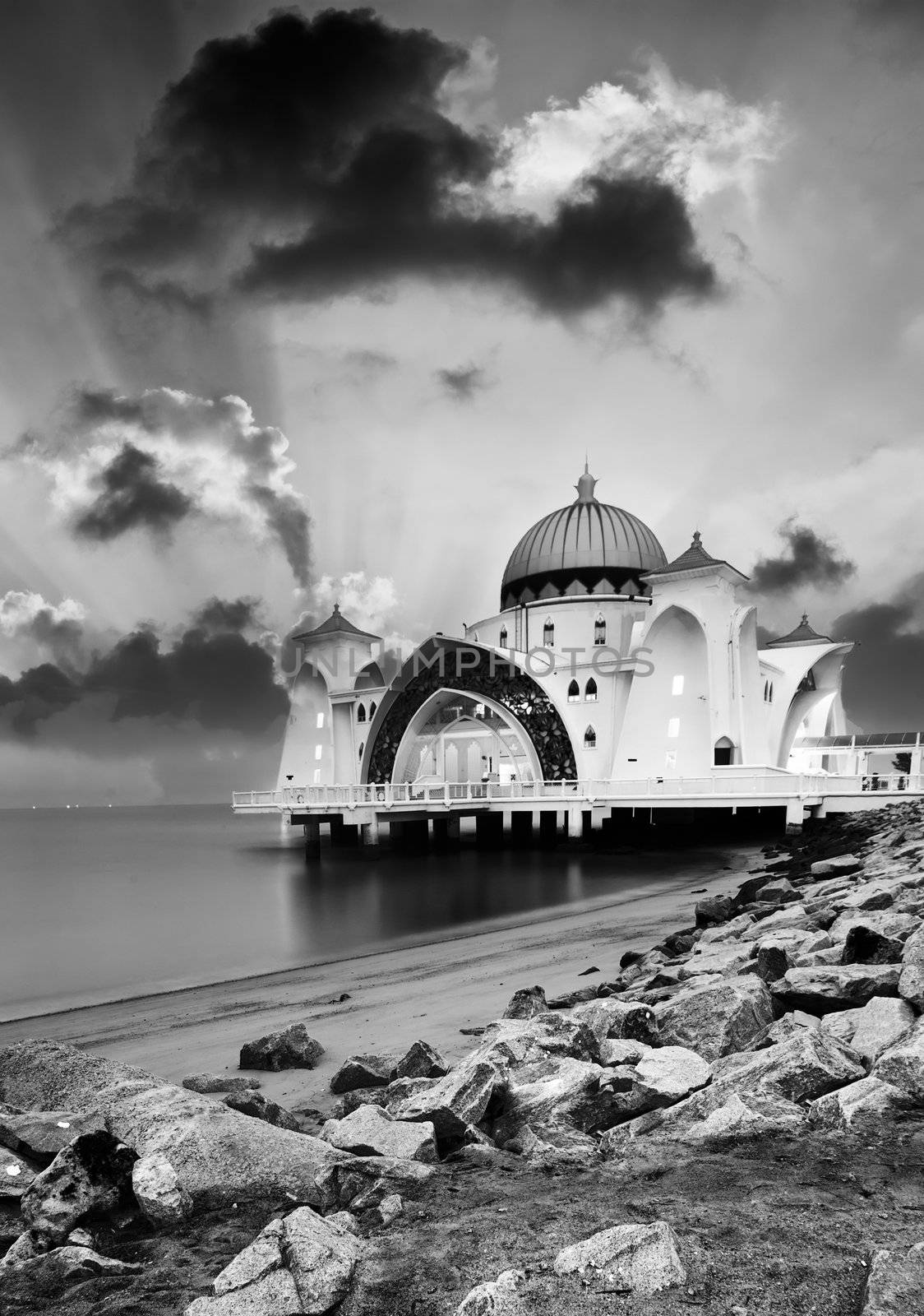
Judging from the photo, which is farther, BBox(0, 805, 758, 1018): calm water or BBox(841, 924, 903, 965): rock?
BBox(0, 805, 758, 1018): calm water

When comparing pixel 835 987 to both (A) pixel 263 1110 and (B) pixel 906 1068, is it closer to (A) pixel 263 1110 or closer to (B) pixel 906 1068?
(B) pixel 906 1068

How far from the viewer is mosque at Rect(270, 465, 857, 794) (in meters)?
29.8

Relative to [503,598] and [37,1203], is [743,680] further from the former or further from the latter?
[37,1203]

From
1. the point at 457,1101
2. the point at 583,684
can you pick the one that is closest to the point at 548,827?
the point at 583,684

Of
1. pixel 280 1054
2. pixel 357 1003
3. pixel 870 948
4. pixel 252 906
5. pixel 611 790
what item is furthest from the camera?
pixel 611 790

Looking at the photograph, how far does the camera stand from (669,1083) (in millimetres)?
3945

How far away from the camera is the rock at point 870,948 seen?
5695mm

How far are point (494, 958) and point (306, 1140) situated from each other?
7.68m

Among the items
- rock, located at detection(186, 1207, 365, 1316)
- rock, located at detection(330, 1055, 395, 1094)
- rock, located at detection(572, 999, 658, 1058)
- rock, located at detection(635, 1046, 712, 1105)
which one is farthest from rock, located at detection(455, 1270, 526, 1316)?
rock, located at detection(330, 1055, 395, 1094)

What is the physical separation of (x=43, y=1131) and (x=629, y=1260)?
2.66 metres

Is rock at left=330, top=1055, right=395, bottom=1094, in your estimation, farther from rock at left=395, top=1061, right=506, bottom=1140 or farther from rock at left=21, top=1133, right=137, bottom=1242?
rock at left=21, top=1133, right=137, bottom=1242

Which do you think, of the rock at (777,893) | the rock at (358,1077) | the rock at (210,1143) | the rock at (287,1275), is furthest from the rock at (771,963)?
the rock at (777,893)

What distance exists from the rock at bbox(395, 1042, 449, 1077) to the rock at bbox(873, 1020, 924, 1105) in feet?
7.44

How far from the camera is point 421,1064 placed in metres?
4.93
